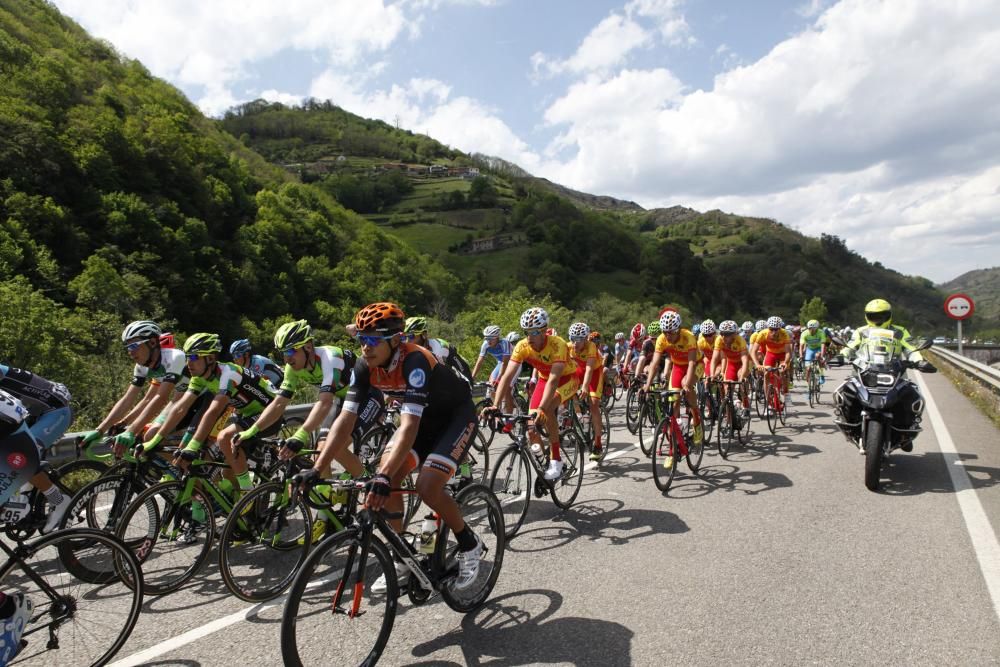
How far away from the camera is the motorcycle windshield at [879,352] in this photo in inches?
284

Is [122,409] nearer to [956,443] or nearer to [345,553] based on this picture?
[345,553]

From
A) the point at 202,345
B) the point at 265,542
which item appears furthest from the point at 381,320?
the point at 202,345

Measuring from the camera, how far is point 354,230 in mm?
94562

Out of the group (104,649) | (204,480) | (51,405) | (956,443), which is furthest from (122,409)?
(956,443)

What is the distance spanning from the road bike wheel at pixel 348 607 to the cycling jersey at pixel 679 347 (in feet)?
17.8

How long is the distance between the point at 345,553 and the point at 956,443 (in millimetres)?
9424

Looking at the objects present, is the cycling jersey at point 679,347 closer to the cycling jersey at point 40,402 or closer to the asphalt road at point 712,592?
the asphalt road at point 712,592


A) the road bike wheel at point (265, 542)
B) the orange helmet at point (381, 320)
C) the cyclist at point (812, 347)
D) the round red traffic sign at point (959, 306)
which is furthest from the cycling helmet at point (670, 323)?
the round red traffic sign at point (959, 306)

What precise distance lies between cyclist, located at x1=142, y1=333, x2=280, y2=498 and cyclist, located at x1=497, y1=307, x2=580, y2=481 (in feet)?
7.69

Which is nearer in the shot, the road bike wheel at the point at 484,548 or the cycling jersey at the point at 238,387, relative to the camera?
the road bike wheel at the point at 484,548

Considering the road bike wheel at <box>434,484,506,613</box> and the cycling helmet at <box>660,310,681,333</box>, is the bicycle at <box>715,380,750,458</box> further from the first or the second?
the road bike wheel at <box>434,484,506,613</box>

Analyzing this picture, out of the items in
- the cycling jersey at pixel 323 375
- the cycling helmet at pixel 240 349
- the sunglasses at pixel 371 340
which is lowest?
the cycling jersey at pixel 323 375

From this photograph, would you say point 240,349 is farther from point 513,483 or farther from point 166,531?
point 513,483

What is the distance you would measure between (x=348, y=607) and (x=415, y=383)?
131cm
